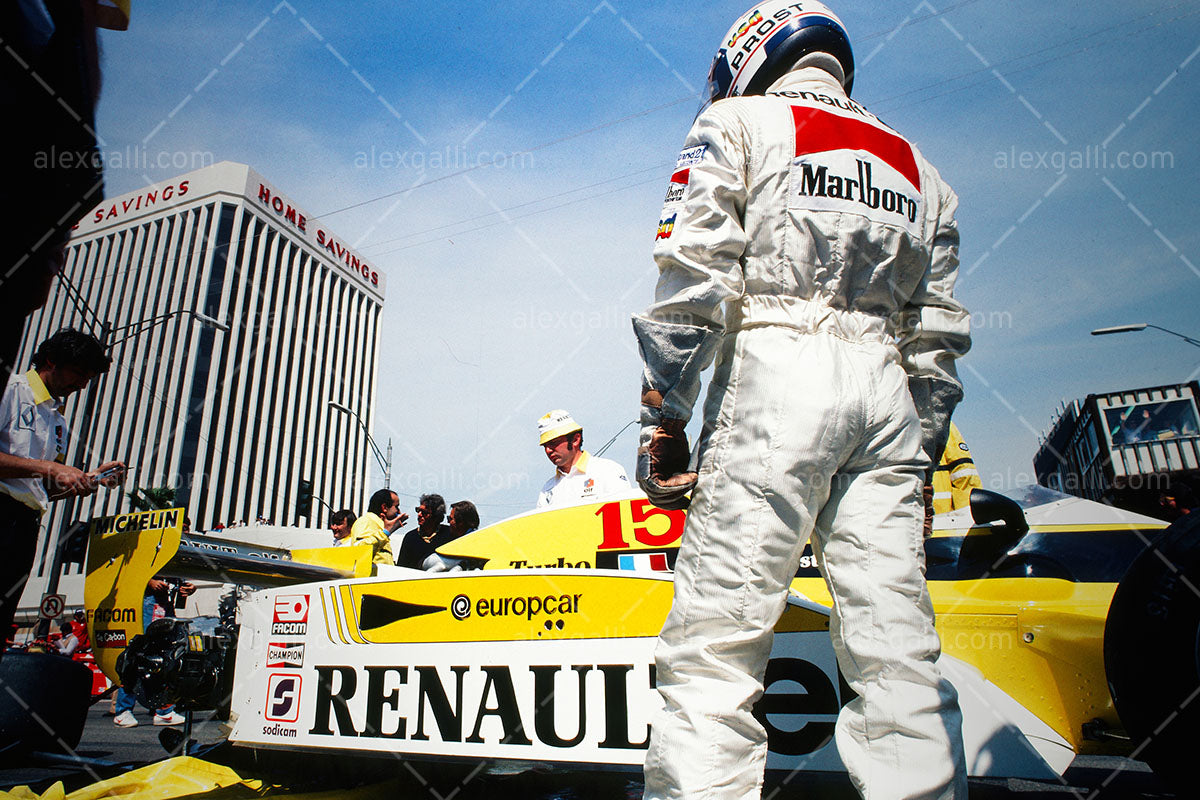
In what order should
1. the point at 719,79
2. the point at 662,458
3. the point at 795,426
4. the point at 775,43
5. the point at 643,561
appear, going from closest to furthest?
the point at 795,426 < the point at 662,458 < the point at 775,43 < the point at 719,79 < the point at 643,561

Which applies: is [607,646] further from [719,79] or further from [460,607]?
[719,79]

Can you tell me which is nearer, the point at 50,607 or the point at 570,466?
the point at 570,466

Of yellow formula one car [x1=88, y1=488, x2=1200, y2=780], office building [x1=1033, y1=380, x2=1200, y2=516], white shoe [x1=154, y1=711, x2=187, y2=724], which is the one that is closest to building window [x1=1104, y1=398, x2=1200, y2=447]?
office building [x1=1033, y1=380, x2=1200, y2=516]

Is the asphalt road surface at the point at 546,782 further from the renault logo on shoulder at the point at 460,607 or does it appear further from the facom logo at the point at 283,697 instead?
the renault logo on shoulder at the point at 460,607

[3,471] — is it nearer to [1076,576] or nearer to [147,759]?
[147,759]

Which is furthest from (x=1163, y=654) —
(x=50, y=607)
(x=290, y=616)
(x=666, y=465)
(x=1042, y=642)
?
(x=50, y=607)

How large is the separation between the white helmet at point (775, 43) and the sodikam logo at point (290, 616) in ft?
7.60

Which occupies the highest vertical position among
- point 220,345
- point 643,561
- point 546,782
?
point 220,345

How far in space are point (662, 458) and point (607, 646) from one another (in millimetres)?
883

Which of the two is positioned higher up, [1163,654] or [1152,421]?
[1152,421]

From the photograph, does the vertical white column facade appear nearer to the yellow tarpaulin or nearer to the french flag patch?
the yellow tarpaulin

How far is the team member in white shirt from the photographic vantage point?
14.0 feet

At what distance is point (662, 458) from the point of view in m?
1.37

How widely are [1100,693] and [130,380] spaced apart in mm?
63052
